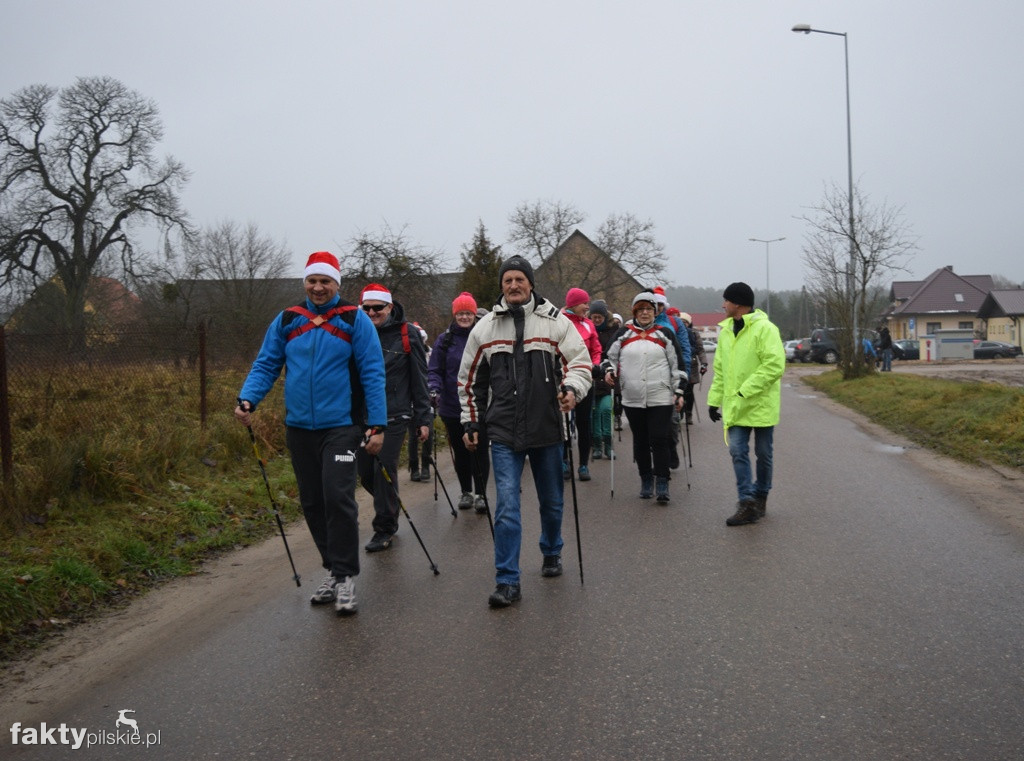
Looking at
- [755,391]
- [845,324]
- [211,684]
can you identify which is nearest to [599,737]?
[211,684]

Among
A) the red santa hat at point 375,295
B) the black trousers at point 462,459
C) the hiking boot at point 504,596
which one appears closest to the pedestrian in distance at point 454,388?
the black trousers at point 462,459

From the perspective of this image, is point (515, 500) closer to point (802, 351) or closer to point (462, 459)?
point (462, 459)

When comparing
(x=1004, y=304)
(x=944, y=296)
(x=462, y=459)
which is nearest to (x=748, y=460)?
(x=462, y=459)

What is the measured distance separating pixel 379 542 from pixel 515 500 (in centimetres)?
183

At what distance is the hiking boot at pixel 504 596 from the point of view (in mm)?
5188

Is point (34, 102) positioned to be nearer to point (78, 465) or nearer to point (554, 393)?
point (78, 465)

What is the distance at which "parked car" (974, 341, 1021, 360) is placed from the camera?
49.0 metres

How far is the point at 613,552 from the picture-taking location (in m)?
6.45

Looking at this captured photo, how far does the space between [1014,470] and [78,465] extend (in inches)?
365

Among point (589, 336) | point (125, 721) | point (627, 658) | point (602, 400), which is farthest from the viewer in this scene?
point (602, 400)

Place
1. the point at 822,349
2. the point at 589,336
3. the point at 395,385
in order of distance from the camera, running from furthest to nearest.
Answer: the point at 822,349, the point at 589,336, the point at 395,385

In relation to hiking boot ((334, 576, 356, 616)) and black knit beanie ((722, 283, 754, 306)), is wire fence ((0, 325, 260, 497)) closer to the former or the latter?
hiking boot ((334, 576, 356, 616))

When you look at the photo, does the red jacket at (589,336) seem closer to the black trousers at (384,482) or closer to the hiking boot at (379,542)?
the black trousers at (384,482)

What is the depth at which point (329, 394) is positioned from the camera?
535 cm
